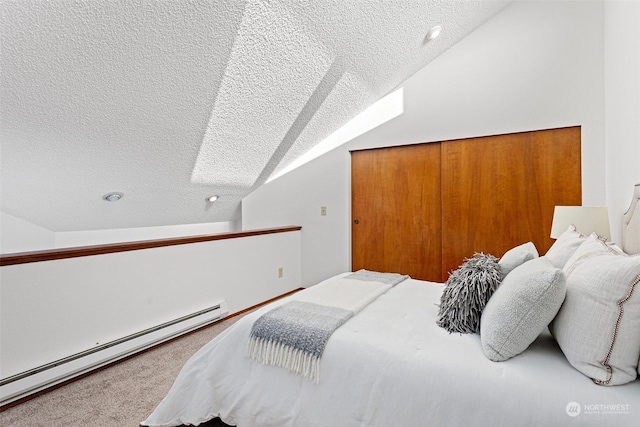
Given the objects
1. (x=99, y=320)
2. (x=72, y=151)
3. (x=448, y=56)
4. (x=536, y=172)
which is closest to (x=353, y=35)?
(x=448, y=56)

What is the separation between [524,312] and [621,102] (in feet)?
5.87

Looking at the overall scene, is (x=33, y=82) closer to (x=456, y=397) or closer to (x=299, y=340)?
(x=299, y=340)

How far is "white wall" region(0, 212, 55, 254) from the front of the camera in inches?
103

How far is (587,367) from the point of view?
970 mm

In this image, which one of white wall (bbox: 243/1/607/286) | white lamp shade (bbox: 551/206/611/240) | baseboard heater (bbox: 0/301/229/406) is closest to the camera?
baseboard heater (bbox: 0/301/229/406)

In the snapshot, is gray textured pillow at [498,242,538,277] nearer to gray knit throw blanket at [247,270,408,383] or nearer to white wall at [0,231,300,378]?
gray knit throw blanket at [247,270,408,383]

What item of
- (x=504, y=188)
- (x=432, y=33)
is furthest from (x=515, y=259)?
(x=432, y=33)

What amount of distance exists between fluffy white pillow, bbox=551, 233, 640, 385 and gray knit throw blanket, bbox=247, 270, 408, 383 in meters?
0.84

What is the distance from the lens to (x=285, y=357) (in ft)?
4.34

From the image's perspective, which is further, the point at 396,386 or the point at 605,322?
the point at 396,386

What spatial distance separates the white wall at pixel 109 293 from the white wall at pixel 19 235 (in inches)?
49.0

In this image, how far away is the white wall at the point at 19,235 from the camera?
262cm

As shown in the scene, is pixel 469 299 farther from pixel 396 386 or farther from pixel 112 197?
pixel 112 197

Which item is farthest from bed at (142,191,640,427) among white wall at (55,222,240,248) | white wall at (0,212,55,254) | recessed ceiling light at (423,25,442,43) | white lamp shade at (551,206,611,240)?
white wall at (55,222,240,248)
